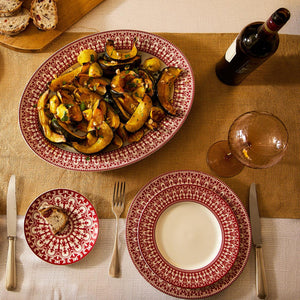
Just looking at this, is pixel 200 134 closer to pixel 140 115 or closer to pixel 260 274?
pixel 140 115

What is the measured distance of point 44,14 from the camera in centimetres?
127

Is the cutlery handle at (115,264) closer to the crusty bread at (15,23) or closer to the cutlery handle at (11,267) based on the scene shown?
the cutlery handle at (11,267)

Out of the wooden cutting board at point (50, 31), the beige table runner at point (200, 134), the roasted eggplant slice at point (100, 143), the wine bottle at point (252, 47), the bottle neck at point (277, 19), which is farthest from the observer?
the wooden cutting board at point (50, 31)

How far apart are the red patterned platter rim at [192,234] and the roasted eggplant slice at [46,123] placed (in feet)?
1.22

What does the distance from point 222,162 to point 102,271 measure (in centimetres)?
64

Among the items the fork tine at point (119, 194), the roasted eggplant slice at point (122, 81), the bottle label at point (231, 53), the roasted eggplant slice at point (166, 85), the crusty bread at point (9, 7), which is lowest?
the fork tine at point (119, 194)

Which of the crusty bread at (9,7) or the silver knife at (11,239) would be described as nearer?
the silver knife at (11,239)

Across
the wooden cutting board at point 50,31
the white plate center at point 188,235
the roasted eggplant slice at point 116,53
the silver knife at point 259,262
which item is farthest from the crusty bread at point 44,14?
the silver knife at point 259,262

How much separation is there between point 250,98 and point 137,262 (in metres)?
0.80

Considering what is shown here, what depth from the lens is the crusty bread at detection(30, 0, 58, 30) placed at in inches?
50.0

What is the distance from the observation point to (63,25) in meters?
1.32

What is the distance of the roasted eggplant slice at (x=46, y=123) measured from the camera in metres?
1.13

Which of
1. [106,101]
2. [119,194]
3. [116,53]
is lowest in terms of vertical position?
[119,194]

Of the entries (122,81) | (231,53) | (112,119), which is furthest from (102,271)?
(231,53)
